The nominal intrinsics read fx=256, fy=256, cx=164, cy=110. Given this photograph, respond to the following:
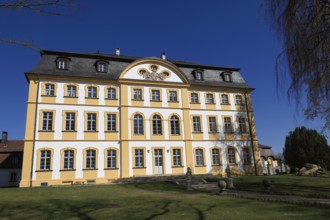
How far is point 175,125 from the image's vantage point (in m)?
25.8

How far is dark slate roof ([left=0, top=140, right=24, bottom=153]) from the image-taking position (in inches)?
1464

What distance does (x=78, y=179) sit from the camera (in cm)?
2142

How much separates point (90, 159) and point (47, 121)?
4.90 meters

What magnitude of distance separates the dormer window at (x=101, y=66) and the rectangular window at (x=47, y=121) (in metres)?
6.16

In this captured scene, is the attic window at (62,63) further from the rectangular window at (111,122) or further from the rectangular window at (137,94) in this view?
the rectangular window at (137,94)

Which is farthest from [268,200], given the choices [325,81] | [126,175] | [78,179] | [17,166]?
[17,166]

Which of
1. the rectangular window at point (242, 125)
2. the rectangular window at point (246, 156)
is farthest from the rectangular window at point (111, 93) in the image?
the rectangular window at point (246, 156)

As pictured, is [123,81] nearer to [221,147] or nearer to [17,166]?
[221,147]

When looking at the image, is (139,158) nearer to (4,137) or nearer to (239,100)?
(239,100)

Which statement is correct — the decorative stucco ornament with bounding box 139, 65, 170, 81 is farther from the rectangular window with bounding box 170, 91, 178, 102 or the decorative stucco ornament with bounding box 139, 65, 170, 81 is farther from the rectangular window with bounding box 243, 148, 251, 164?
the rectangular window with bounding box 243, 148, 251, 164

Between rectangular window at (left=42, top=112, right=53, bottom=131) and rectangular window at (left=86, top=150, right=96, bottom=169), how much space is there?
3.80 metres

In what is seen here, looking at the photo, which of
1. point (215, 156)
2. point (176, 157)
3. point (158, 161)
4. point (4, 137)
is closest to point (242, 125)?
point (215, 156)

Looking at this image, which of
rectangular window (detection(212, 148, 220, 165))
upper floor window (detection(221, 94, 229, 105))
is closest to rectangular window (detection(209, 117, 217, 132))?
rectangular window (detection(212, 148, 220, 165))

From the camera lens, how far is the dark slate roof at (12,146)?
3717 centimetres
